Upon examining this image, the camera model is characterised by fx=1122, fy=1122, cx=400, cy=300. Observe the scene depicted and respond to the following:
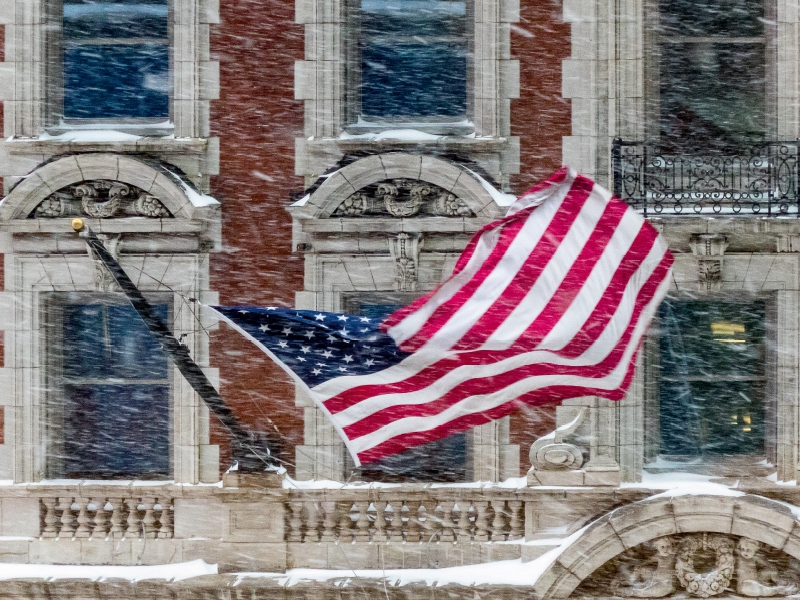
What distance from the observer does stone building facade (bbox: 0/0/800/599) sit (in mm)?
10422

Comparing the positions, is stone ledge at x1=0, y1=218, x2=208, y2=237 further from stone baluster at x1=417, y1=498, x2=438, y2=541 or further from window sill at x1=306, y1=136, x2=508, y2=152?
stone baluster at x1=417, y1=498, x2=438, y2=541

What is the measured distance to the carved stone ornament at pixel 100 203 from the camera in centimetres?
1067

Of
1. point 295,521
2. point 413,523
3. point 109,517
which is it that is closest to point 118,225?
point 109,517

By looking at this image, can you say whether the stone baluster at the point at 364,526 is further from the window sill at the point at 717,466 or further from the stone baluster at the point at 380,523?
the window sill at the point at 717,466

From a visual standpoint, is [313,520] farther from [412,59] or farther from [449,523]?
[412,59]

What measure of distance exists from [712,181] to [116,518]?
6.48 metres

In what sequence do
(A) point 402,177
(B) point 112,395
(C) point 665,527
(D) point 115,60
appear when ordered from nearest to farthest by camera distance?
1. (C) point 665,527
2. (A) point 402,177
3. (B) point 112,395
4. (D) point 115,60

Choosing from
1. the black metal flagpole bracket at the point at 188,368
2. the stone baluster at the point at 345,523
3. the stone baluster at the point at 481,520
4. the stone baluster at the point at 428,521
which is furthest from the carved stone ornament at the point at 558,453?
the black metal flagpole bracket at the point at 188,368

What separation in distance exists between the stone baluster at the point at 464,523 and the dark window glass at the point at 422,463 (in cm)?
44

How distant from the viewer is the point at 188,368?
9656 millimetres

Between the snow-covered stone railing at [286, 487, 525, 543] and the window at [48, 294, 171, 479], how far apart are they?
1.62 m

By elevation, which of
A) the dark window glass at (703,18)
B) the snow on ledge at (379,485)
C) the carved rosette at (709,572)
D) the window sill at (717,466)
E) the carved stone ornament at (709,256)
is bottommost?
the carved rosette at (709,572)

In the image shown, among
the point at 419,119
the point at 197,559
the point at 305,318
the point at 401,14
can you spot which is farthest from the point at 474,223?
the point at 197,559

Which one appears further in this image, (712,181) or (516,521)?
(712,181)
